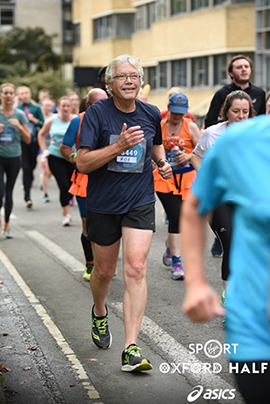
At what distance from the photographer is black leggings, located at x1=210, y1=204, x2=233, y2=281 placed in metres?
6.55

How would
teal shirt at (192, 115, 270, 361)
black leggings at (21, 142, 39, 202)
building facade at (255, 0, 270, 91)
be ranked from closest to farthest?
1. teal shirt at (192, 115, 270, 361)
2. black leggings at (21, 142, 39, 202)
3. building facade at (255, 0, 270, 91)

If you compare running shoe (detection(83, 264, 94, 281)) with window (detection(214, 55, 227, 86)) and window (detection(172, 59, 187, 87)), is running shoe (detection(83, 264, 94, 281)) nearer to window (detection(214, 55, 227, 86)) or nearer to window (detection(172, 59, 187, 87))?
window (detection(214, 55, 227, 86))

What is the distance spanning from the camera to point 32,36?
6412 centimetres

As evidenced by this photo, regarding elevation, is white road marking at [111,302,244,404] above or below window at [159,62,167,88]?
below

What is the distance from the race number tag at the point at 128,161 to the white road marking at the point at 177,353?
1290mm

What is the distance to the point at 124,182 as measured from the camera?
587 centimetres

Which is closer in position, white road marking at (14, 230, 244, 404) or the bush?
white road marking at (14, 230, 244, 404)

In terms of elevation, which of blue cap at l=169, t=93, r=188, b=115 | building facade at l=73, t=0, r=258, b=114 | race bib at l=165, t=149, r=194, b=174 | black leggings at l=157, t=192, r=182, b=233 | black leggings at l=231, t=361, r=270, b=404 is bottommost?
black leggings at l=157, t=192, r=182, b=233

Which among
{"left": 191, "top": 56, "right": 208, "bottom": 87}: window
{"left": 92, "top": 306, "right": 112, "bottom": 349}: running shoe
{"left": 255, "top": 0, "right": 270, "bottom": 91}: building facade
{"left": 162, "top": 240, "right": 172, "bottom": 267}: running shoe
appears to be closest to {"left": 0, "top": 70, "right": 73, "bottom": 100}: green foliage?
{"left": 191, "top": 56, "right": 208, "bottom": 87}: window

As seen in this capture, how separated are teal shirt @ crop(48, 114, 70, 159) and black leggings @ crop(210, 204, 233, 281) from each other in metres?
6.14

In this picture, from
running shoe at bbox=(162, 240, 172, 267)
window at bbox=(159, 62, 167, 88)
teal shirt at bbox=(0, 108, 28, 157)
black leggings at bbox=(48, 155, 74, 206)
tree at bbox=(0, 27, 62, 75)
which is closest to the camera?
running shoe at bbox=(162, 240, 172, 267)

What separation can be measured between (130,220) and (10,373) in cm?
126

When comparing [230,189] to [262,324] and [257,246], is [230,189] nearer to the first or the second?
[257,246]

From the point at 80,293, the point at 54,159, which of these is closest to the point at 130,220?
the point at 80,293
